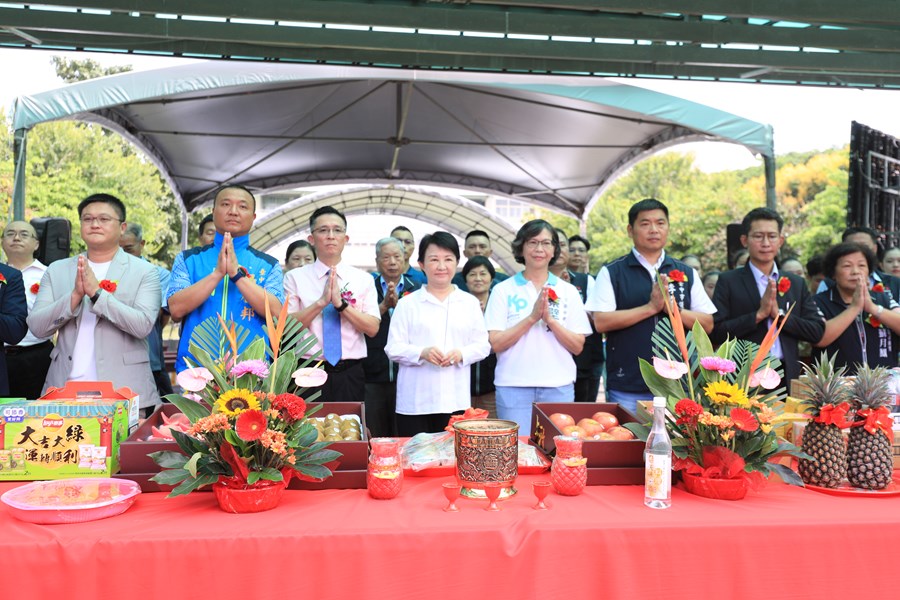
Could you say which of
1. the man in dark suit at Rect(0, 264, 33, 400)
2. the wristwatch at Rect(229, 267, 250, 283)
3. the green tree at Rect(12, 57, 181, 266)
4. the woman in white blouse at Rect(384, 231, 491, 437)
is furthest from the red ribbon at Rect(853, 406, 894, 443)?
the green tree at Rect(12, 57, 181, 266)

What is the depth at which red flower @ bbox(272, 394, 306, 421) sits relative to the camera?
1840 mm

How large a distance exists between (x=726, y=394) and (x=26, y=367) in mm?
3664

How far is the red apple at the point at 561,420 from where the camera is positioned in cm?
225

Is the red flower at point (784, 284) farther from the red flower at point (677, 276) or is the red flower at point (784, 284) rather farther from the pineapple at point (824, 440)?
the pineapple at point (824, 440)

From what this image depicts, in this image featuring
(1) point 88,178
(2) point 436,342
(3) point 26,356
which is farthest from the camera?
(1) point 88,178

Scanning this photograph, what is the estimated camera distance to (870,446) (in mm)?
2018

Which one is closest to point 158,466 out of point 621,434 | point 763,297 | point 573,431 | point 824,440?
point 573,431

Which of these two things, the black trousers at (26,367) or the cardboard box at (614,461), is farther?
the black trousers at (26,367)

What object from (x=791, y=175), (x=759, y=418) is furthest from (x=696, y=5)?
(x=791, y=175)

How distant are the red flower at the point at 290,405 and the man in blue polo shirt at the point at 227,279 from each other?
1162mm

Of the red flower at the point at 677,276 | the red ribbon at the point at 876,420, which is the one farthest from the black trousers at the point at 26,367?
the red ribbon at the point at 876,420

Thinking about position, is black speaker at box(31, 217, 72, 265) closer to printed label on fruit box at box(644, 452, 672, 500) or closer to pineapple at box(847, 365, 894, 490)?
printed label on fruit box at box(644, 452, 672, 500)

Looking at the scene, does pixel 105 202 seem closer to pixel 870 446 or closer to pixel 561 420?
pixel 561 420

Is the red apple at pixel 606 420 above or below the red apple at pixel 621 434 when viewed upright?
above
